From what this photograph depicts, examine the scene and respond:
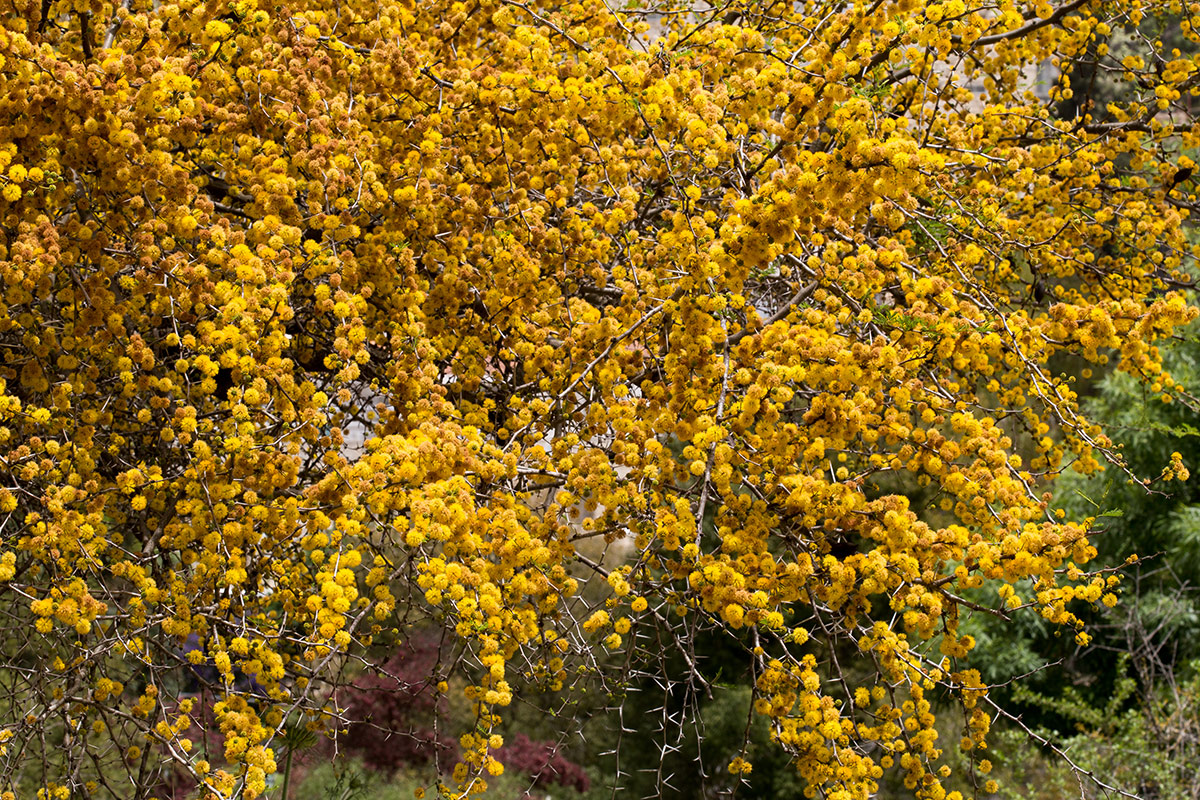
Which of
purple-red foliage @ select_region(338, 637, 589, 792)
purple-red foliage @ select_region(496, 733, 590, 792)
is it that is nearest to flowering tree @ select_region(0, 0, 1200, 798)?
purple-red foliage @ select_region(338, 637, 589, 792)

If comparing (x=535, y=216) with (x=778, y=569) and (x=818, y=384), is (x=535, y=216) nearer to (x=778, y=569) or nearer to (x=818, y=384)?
(x=818, y=384)

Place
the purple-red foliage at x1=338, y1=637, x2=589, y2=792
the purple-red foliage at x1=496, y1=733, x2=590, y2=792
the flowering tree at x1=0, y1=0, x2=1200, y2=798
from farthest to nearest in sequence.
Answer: the purple-red foliage at x1=496, y1=733, x2=590, y2=792
the purple-red foliage at x1=338, y1=637, x2=589, y2=792
the flowering tree at x1=0, y1=0, x2=1200, y2=798

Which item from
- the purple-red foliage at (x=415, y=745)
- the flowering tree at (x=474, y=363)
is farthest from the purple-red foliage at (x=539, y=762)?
the flowering tree at (x=474, y=363)

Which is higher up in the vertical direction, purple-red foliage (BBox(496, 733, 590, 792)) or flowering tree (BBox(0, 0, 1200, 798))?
flowering tree (BBox(0, 0, 1200, 798))

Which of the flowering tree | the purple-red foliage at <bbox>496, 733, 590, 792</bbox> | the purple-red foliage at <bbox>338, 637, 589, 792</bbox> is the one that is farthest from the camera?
the purple-red foliage at <bbox>496, 733, 590, 792</bbox>

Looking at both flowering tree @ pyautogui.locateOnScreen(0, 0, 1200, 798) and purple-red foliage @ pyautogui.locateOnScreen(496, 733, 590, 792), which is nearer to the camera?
flowering tree @ pyautogui.locateOnScreen(0, 0, 1200, 798)

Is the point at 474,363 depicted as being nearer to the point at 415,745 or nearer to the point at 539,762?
the point at 539,762

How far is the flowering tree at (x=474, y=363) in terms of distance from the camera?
239 centimetres

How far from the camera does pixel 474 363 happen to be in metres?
3.32

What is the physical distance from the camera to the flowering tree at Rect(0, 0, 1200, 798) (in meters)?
2.39

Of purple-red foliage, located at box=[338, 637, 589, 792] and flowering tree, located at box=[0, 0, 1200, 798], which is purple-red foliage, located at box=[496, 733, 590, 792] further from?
flowering tree, located at box=[0, 0, 1200, 798]

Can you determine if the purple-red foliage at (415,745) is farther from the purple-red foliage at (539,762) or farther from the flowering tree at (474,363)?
the flowering tree at (474,363)

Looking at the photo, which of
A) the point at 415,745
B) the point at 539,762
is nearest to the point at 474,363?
the point at 539,762

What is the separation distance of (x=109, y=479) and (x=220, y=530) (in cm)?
99
